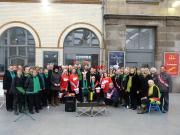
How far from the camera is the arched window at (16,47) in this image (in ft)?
64.1

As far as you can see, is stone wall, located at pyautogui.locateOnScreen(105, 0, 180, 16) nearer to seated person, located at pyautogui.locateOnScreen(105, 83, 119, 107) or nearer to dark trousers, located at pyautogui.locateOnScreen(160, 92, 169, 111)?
seated person, located at pyautogui.locateOnScreen(105, 83, 119, 107)

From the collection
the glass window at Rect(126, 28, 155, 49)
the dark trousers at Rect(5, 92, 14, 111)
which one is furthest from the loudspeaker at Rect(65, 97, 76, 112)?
the glass window at Rect(126, 28, 155, 49)

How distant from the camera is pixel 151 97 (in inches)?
520

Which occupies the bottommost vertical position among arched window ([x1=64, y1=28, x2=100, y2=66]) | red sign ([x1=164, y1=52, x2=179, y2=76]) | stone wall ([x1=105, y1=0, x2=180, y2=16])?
red sign ([x1=164, y1=52, x2=179, y2=76])

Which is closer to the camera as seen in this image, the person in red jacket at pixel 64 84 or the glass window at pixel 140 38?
the person in red jacket at pixel 64 84

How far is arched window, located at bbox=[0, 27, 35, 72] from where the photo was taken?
64.1 feet

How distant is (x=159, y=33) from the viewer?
67.1 ft

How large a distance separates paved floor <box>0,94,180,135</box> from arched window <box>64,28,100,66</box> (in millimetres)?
6848

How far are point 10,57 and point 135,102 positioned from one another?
28.1ft

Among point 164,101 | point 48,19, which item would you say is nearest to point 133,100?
point 164,101

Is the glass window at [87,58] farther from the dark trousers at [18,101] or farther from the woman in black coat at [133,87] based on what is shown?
the dark trousers at [18,101]

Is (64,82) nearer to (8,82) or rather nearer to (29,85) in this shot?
(29,85)

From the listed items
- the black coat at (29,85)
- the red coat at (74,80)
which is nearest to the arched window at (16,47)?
the red coat at (74,80)

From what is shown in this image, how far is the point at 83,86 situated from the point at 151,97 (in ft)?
10.1
